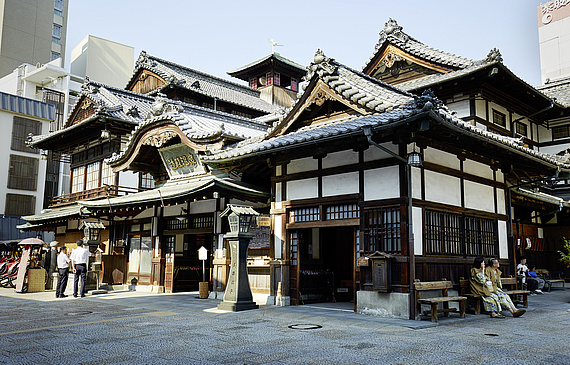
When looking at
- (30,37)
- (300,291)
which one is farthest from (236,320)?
(30,37)

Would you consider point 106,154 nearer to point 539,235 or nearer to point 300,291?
point 300,291

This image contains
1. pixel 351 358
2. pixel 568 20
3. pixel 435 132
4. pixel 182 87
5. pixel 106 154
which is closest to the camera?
pixel 351 358

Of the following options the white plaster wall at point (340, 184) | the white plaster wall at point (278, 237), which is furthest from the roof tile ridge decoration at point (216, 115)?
the white plaster wall at point (340, 184)

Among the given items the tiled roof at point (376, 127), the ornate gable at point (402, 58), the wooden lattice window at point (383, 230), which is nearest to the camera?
the tiled roof at point (376, 127)

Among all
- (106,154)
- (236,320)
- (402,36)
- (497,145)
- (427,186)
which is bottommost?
(236,320)

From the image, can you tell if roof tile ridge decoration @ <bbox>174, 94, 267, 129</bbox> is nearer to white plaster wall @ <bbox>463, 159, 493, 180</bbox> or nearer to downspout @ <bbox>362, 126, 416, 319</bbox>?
white plaster wall @ <bbox>463, 159, 493, 180</bbox>

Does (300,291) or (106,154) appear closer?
(300,291)

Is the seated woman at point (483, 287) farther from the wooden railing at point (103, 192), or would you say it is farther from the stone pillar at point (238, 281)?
the wooden railing at point (103, 192)

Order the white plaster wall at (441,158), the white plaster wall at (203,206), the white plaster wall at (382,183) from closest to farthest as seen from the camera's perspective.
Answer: the white plaster wall at (382,183) < the white plaster wall at (441,158) < the white plaster wall at (203,206)

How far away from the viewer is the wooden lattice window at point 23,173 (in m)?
41.9

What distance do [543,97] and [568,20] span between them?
A: 34.1m

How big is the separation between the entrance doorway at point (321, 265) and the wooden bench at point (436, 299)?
3626 millimetres

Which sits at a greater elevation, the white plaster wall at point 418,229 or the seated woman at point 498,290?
the white plaster wall at point 418,229

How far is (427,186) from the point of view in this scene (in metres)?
13.0
